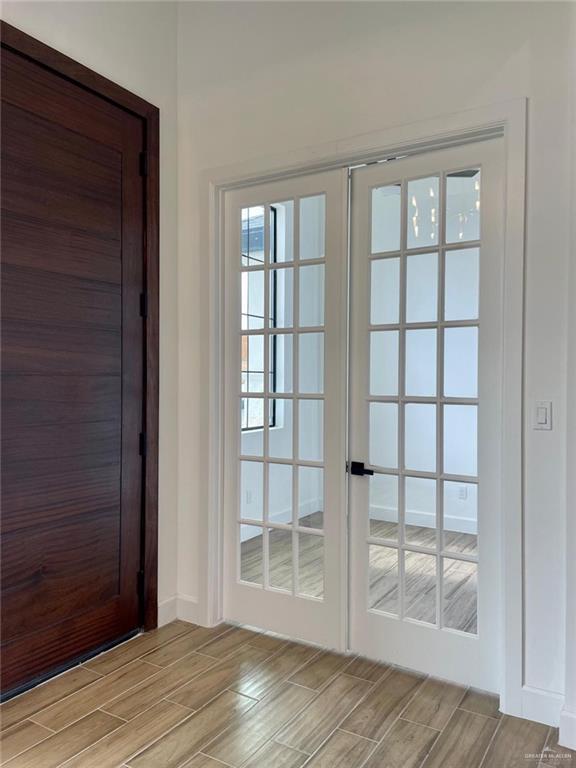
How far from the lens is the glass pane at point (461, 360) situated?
2396 mm

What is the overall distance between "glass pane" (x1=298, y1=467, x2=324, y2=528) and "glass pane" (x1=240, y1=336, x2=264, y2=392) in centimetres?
50

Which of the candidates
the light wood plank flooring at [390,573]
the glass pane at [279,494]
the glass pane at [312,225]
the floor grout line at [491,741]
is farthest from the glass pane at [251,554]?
the glass pane at [312,225]

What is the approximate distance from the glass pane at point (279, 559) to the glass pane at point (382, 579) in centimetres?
43

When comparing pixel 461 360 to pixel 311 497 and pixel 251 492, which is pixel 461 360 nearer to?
pixel 311 497

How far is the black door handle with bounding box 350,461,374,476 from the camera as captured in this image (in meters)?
2.58

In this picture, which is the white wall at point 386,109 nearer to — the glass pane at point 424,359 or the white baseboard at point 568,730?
the white baseboard at point 568,730

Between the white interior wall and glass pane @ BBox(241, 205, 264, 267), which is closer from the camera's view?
the white interior wall

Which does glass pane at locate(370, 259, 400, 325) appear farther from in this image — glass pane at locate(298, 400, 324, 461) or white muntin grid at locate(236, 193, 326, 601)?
glass pane at locate(298, 400, 324, 461)

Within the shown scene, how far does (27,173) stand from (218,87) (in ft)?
3.74

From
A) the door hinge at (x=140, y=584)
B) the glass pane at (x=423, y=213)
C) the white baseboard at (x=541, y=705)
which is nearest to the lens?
the white baseboard at (x=541, y=705)

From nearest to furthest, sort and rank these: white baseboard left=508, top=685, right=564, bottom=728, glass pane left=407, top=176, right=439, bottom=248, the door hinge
Answer: white baseboard left=508, top=685, right=564, bottom=728, glass pane left=407, top=176, right=439, bottom=248, the door hinge

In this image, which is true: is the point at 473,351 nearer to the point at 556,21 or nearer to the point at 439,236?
the point at 439,236

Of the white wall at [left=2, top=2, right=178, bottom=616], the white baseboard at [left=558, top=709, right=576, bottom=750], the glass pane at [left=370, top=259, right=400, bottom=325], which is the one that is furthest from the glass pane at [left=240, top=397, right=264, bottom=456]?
the white baseboard at [left=558, top=709, right=576, bottom=750]

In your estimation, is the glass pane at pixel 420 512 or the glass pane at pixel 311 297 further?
the glass pane at pixel 311 297
